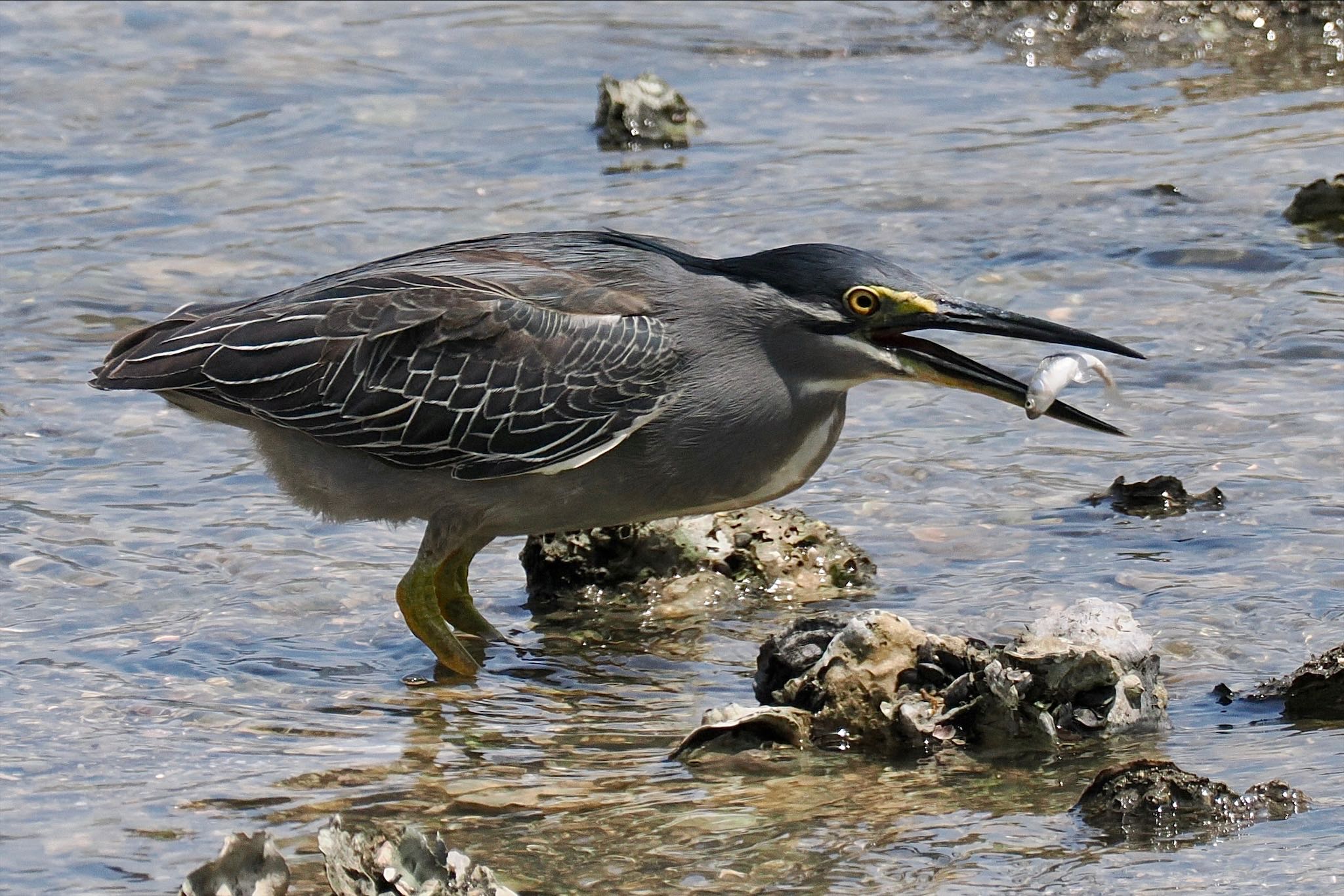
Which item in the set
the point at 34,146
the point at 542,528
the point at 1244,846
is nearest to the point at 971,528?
the point at 542,528

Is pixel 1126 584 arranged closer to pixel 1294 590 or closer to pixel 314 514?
pixel 1294 590

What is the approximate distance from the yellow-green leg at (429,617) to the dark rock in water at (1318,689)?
2.48 metres

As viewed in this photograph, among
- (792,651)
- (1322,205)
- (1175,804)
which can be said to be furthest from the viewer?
(1322,205)

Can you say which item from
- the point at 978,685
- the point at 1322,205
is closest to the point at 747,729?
the point at 978,685

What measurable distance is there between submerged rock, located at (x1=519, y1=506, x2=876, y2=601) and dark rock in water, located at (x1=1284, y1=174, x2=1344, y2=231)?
424 cm

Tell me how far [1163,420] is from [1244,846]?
3.66 meters

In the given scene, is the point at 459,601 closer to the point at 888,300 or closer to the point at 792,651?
the point at 792,651

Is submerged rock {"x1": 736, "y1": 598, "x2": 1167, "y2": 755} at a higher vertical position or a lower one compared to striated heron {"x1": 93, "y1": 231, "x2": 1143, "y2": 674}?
lower

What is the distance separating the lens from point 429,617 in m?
6.03

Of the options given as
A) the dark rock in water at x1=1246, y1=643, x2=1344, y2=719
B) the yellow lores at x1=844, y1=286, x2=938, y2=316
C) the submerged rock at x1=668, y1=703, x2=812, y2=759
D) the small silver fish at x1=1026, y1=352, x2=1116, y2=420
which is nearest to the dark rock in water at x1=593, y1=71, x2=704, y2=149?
the yellow lores at x1=844, y1=286, x2=938, y2=316

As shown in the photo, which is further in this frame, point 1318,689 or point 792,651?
point 792,651

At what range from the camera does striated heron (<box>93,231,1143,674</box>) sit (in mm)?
5980

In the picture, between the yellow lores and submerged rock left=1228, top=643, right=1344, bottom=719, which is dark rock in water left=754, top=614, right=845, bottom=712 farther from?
submerged rock left=1228, top=643, right=1344, bottom=719

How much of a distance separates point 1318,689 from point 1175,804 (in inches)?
34.6
